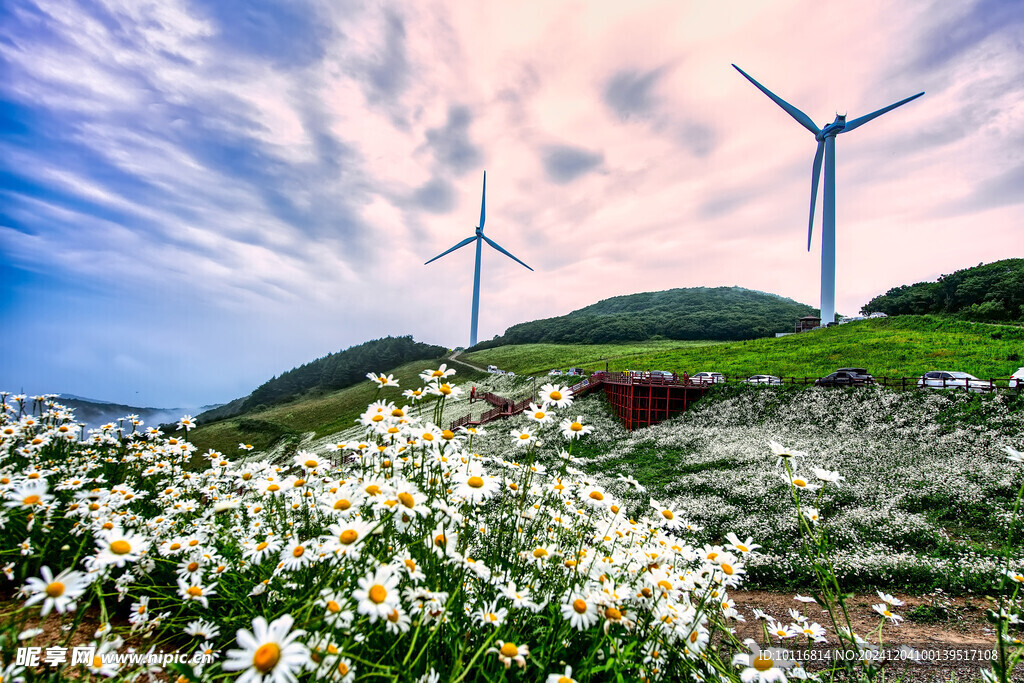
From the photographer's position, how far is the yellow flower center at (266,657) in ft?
5.55

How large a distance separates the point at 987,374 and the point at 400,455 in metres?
41.7

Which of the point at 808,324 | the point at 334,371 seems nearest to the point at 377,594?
the point at 808,324

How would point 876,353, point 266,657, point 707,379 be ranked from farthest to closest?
1. point 876,353
2. point 707,379
3. point 266,657

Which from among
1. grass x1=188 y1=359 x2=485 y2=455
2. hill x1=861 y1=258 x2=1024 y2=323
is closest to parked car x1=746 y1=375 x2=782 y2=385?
grass x1=188 y1=359 x2=485 y2=455

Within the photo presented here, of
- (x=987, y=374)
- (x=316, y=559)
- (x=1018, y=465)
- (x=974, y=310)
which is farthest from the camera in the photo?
→ (x=974, y=310)

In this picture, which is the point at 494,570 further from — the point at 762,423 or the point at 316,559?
the point at 762,423

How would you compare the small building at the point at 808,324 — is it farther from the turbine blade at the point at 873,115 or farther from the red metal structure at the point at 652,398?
the red metal structure at the point at 652,398

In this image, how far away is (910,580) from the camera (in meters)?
10.2

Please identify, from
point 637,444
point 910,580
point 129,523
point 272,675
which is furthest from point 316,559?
point 637,444

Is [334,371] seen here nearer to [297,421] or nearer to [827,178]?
[297,421]

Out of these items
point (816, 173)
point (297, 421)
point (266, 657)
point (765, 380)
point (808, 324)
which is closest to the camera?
point (266, 657)

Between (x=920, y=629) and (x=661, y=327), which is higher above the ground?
(x=661, y=327)

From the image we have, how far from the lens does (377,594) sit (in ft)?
7.11

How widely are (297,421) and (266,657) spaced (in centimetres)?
6777
